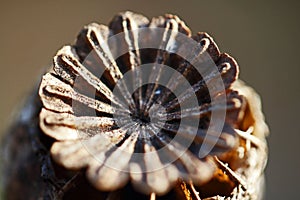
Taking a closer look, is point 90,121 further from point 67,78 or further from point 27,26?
point 27,26

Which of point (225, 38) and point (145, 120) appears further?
point (225, 38)

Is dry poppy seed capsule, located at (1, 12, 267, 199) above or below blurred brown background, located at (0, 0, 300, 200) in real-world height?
above

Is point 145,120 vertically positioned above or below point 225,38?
above

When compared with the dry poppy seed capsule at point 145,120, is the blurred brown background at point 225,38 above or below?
below

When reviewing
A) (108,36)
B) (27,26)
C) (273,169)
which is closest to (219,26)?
(273,169)

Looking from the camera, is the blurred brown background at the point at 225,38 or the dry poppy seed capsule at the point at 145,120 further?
the blurred brown background at the point at 225,38
